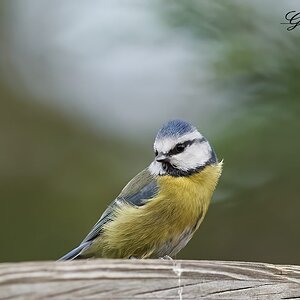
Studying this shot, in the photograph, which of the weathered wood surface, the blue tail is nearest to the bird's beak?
the blue tail

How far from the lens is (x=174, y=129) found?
2.04 m

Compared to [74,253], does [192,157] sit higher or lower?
higher

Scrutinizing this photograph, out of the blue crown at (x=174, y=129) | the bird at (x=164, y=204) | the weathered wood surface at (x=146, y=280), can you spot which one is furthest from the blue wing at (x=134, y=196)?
the weathered wood surface at (x=146, y=280)

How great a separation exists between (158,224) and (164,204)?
56 millimetres

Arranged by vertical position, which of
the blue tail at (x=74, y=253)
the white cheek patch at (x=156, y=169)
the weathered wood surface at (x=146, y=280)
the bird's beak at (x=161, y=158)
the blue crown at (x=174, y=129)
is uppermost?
the blue crown at (x=174, y=129)

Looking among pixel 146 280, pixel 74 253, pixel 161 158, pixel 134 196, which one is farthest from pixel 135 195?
pixel 146 280

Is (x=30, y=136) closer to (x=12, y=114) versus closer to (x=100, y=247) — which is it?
(x=12, y=114)

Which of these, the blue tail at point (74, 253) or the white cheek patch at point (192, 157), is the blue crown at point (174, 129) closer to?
the white cheek patch at point (192, 157)

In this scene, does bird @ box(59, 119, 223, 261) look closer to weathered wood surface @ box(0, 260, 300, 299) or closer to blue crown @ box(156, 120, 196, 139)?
blue crown @ box(156, 120, 196, 139)

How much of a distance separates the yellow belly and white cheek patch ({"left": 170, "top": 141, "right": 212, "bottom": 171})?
0.21 ft

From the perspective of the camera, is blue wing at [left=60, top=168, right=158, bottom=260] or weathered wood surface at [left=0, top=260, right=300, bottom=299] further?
blue wing at [left=60, top=168, right=158, bottom=260]

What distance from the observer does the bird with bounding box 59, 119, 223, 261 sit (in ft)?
6.37

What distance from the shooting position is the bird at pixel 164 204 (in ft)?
A: 6.37

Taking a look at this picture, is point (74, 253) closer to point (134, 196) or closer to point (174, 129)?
point (134, 196)
